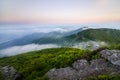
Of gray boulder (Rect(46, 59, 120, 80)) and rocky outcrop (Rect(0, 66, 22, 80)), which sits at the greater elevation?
gray boulder (Rect(46, 59, 120, 80))

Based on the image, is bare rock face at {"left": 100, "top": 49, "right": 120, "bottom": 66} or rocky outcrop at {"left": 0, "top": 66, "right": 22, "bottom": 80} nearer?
bare rock face at {"left": 100, "top": 49, "right": 120, "bottom": 66}

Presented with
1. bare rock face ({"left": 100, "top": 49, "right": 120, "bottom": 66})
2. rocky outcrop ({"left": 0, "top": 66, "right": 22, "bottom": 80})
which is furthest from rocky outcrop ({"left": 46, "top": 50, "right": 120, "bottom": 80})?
rocky outcrop ({"left": 0, "top": 66, "right": 22, "bottom": 80})

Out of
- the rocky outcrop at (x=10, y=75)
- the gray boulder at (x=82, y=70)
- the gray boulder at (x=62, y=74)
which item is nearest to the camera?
the gray boulder at (x=82, y=70)

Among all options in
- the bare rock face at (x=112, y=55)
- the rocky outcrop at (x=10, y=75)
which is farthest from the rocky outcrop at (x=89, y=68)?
the rocky outcrop at (x=10, y=75)

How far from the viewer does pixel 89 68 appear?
40.9m

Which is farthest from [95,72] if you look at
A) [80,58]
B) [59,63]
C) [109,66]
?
[59,63]

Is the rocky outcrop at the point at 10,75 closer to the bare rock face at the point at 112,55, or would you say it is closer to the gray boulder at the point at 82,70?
the gray boulder at the point at 82,70

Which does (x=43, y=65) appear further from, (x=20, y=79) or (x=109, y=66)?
(x=109, y=66)

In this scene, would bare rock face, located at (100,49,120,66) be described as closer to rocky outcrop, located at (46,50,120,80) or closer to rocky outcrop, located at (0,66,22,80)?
rocky outcrop, located at (46,50,120,80)

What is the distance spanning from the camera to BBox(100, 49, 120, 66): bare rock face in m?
40.8

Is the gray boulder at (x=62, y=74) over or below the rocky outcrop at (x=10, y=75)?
over

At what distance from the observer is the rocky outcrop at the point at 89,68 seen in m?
38.6

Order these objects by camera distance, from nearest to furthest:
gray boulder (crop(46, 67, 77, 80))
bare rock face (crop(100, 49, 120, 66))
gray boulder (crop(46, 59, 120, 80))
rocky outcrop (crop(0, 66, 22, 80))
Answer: gray boulder (crop(46, 59, 120, 80)) → gray boulder (crop(46, 67, 77, 80)) → bare rock face (crop(100, 49, 120, 66)) → rocky outcrop (crop(0, 66, 22, 80))

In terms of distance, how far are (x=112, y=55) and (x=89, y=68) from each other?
6.33 metres
